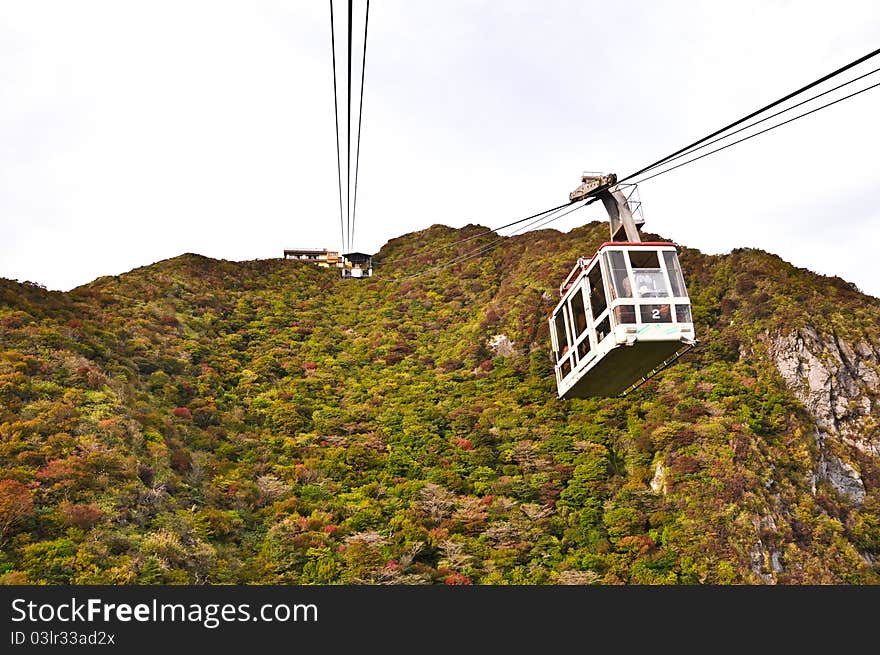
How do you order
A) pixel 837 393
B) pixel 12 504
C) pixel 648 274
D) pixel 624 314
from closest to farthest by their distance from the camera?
1. pixel 624 314
2. pixel 12 504
3. pixel 648 274
4. pixel 837 393

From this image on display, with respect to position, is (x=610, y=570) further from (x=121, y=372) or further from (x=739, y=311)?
(x=121, y=372)

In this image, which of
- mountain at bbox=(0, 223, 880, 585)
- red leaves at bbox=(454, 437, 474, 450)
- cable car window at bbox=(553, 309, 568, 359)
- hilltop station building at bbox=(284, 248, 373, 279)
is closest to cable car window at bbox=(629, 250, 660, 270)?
cable car window at bbox=(553, 309, 568, 359)

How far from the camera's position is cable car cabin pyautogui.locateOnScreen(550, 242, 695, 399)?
60.2 ft

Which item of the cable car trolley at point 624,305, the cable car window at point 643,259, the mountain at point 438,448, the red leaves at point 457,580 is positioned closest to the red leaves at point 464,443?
the mountain at point 438,448

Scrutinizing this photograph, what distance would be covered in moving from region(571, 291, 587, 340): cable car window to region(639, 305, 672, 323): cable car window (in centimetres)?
245

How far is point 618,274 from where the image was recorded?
18859 millimetres

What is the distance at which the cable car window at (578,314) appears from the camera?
2088 centimetres

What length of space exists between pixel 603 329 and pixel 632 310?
49.9 inches

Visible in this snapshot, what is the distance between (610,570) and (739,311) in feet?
68.5

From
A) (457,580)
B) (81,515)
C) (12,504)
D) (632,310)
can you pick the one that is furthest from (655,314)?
(12,504)

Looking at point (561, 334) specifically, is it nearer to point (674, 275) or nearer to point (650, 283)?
point (650, 283)

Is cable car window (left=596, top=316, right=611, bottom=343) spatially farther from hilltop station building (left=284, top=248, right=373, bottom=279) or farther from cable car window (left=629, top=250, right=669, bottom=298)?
hilltop station building (left=284, top=248, right=373, bottom=279)

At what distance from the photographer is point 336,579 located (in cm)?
2111

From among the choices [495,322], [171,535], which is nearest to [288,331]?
[495,322]
